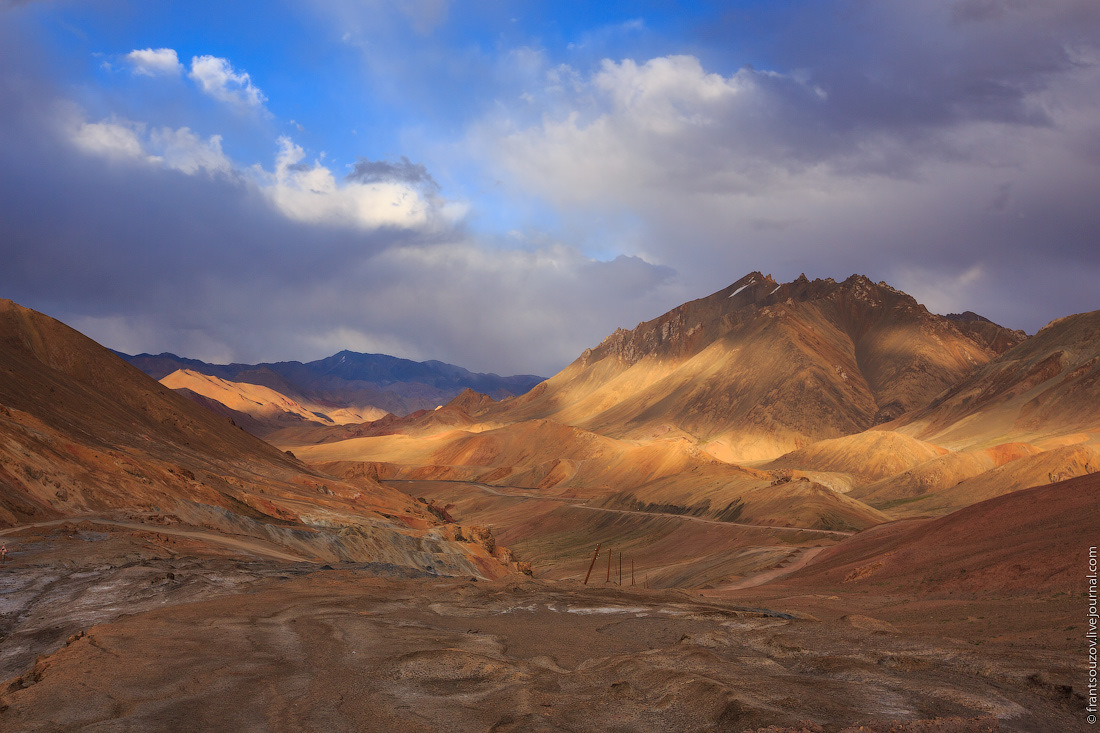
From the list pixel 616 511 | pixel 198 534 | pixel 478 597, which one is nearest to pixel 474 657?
pixel 478 597

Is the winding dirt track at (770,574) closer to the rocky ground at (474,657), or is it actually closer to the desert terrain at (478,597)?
the desert terrain at (478,597)

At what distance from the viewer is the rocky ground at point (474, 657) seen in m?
11.1

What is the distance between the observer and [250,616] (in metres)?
18.2

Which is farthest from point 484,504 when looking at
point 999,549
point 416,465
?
point 999,549

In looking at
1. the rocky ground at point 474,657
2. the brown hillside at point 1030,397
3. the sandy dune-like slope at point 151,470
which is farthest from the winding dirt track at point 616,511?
the brown hillside at point 1030,397

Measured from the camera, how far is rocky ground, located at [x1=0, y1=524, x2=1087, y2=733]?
11078 millimetres

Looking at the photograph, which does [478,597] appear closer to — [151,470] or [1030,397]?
[151,470]

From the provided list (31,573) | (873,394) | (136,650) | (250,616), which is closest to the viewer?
(136,650)

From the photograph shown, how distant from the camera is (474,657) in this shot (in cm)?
1433

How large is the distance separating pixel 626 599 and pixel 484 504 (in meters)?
85.0

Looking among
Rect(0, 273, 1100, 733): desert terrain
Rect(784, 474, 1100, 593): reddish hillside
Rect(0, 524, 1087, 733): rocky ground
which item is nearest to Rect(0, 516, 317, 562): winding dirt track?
Rect(0, 273, 1100, 733): desert terrain

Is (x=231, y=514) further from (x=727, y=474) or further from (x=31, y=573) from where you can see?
(x=727, y=474)

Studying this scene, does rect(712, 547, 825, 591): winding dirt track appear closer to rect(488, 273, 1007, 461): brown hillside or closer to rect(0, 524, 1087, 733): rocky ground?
rect(0, 524, 1087, 733): rocky ground

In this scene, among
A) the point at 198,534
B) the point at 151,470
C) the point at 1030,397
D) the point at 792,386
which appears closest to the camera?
the point at 198,534
